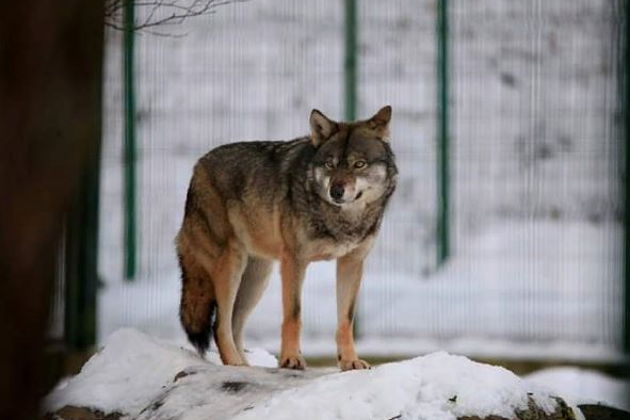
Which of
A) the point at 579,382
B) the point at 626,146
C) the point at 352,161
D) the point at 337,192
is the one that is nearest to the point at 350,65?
the point at 626,146

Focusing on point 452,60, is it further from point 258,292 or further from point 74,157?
point 74,157

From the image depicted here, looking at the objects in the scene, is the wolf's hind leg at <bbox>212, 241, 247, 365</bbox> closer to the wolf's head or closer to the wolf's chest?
the wolf's chest

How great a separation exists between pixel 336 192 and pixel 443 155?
300 centimetres

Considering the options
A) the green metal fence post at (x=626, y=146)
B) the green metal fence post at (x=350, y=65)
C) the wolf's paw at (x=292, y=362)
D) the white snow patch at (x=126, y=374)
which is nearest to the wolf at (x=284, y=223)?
the wolf's paw at (x=292, y=362)

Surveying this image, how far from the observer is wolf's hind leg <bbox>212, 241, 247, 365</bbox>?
585cm

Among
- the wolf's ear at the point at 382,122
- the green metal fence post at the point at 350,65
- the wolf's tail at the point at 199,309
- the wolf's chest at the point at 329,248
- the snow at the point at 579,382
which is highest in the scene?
the green metal fence post at the point at 350,65

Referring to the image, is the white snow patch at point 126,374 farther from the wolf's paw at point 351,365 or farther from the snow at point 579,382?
the snow at point 579,382

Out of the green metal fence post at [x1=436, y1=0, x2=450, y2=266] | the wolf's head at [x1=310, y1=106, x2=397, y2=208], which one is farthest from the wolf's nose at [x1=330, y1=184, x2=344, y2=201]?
the green metal fence post at [x1=436, y1=0, x2=450, y2=266]

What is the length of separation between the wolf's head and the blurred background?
2517 mm

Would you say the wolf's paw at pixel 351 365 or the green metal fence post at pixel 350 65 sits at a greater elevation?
the green metal fence post at pixel 350 65

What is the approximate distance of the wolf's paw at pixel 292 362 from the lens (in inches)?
213

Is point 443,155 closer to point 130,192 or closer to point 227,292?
point 130,192

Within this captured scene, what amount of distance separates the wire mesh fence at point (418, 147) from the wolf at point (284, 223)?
217 centimetres

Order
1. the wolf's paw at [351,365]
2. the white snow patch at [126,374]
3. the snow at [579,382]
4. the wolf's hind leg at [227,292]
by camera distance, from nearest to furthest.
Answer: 1. the white snow patch at [126,374]
2. the wolf's paw at [351,365]
3. the wolf's hind leg at [227,292]
4. the snow at [579,382]
